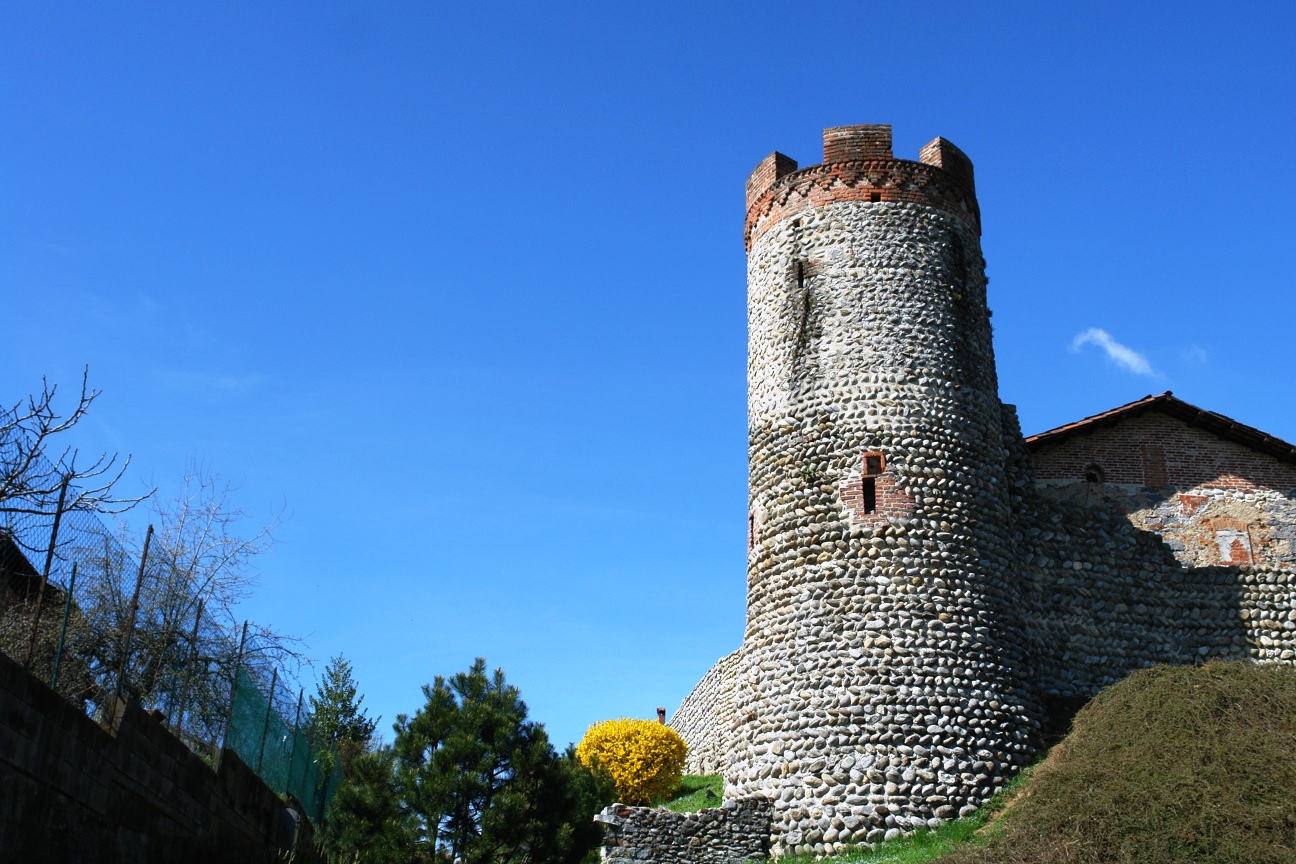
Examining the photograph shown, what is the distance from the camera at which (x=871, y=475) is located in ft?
61.7

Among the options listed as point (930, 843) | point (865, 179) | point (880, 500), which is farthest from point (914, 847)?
point (865, 179)

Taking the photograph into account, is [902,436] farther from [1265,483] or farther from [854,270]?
[1265,483]

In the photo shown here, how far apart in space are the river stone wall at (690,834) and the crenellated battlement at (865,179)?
1014cm

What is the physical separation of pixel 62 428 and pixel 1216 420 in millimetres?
20202

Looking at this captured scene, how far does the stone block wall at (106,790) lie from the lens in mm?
9945

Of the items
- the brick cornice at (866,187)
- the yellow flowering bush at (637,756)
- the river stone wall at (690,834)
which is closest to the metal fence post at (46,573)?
the river stone wall at (690,834)

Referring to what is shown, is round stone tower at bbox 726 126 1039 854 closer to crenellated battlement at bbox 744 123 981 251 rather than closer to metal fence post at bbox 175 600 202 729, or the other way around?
crenellated battlement at bbox 744 123 981 251

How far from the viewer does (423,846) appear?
54.4 ft

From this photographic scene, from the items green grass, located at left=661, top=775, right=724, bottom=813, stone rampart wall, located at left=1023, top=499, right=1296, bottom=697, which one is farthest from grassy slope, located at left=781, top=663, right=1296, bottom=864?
green grass, located at left=661, top=775, right=724, bottom=813

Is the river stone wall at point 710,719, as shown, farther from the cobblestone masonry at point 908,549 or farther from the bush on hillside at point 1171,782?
the bush on hillside at point 1171,782

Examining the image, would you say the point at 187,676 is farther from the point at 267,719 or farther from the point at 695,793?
the point at 695,793

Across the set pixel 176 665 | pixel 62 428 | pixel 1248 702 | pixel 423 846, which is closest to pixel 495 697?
pixel 423 846

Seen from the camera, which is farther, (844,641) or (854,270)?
(854,270)

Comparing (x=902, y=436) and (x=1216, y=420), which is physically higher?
(x=1216, y=420)
